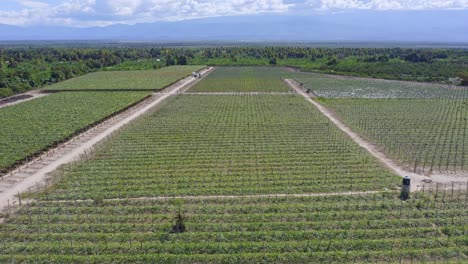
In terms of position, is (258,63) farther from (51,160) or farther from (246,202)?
(246,202)

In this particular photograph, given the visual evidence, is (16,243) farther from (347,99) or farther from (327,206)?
(347,99)

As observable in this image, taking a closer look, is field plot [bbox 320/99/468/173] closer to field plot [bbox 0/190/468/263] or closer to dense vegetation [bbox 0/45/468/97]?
field plot [bbox 0/190/468/263]

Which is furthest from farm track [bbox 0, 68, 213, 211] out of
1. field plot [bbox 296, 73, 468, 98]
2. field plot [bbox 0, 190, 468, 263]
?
field plot [bbox 296, 73, 468, 98]

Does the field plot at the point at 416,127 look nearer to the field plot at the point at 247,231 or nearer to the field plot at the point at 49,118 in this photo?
the field plot at the point at 247,231

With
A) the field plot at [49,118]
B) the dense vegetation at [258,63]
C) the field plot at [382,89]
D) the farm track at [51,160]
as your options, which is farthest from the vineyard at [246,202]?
the dense vegetation at [258,63]

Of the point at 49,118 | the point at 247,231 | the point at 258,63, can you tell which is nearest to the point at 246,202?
the point at 247,231

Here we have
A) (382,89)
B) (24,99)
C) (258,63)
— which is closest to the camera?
(24,99)

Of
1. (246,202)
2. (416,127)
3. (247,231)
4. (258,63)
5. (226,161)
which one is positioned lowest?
(247,231)

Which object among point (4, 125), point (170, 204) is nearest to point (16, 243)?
point (170, 204)
